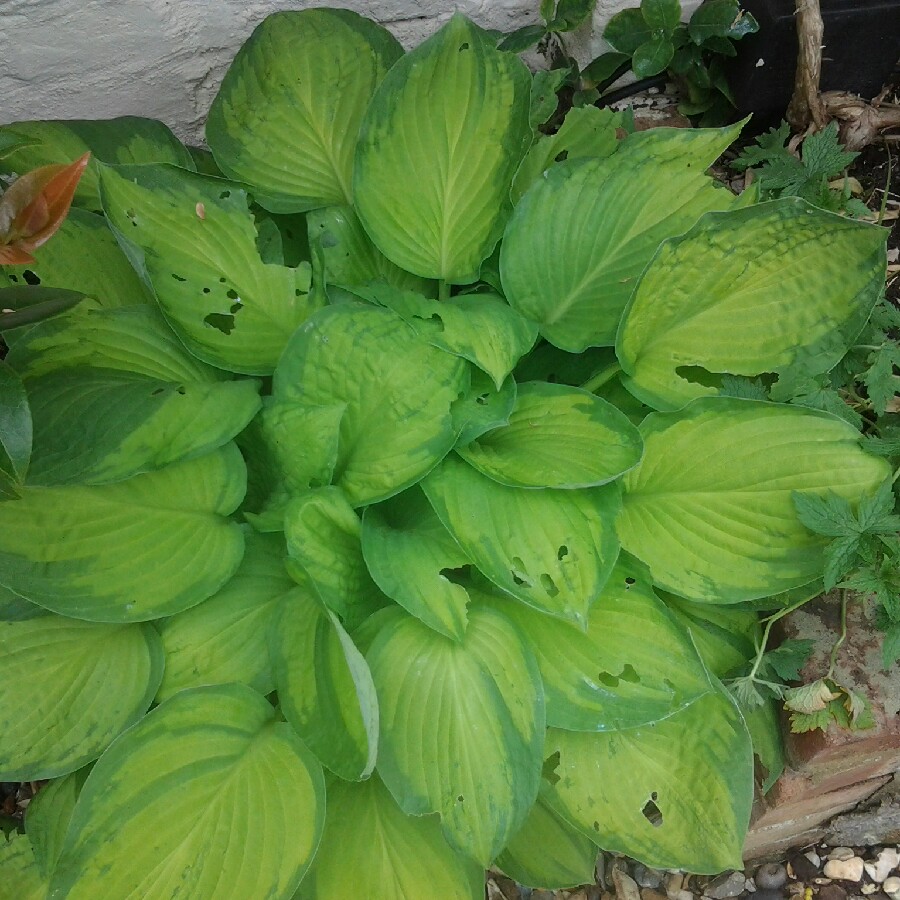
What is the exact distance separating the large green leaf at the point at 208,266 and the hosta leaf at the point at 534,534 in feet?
0.93

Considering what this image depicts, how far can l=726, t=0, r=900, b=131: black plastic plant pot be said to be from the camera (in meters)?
1.25

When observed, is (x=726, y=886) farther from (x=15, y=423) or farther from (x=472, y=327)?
(x=15, y=423)

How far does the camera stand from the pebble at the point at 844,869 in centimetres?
128

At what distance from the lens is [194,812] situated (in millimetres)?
895

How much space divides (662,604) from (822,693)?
21 centimetres

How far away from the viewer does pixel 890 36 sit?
129cm

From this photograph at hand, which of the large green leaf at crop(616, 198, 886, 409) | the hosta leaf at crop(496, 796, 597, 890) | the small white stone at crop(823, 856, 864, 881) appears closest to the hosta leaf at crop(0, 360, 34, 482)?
the large green leaf at crop(616, 198, 886, 409)

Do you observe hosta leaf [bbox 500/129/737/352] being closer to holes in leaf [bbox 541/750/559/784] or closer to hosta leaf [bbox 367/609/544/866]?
hosta leaf [bbox 367/609/544/866]

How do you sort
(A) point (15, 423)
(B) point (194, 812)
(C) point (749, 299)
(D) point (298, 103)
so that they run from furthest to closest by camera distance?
(D) point (298, 103), (C) point (749, 299), (B) point (194, 812), (A) point (15, 423)

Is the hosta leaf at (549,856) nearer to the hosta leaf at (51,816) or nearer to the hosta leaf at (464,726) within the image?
the hosta leaf at (464,726)

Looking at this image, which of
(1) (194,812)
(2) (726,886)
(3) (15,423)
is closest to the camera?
(3) (15,423)

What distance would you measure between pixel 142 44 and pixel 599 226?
2.34ft

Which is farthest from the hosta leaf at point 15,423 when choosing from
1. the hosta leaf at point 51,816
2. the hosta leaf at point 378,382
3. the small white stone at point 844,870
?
the small white stone at point 844,870

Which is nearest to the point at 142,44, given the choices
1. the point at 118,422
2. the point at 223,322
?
the point at 223,322
